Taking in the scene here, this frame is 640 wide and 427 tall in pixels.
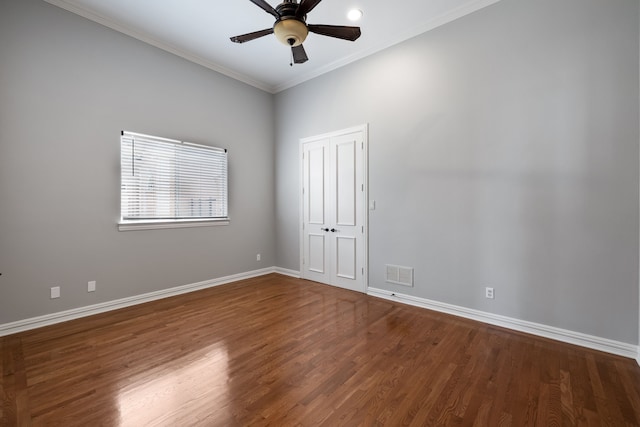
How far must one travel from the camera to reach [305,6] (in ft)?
7.57

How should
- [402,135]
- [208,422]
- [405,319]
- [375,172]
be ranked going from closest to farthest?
[208,422] < [405,319] < [402,135] < [375,172]

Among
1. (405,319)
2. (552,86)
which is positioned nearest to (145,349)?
(405,319)

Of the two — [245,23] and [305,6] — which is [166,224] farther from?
[305,6]

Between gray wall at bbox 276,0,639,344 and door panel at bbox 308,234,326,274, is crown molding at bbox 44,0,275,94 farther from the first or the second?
door panel at bbox 308,234,326,274

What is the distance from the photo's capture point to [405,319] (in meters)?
3.29

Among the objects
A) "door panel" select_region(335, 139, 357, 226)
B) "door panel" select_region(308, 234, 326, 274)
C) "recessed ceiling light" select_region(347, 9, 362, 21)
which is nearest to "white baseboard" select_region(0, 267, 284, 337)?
"door panel" select_region(308, 234, 326, 274)

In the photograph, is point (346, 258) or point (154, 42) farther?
point (346, 258)

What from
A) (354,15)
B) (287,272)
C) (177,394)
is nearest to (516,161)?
(354,15)

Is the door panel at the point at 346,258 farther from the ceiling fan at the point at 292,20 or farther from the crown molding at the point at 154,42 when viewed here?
the crown molding at the point at 154,42

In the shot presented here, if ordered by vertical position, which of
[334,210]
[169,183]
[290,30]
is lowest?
[334,210]

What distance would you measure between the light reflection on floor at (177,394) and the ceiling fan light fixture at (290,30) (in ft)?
9.18

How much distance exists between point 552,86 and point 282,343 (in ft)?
11.9

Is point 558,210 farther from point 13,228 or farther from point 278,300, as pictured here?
point 13,228

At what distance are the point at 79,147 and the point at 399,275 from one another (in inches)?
167
